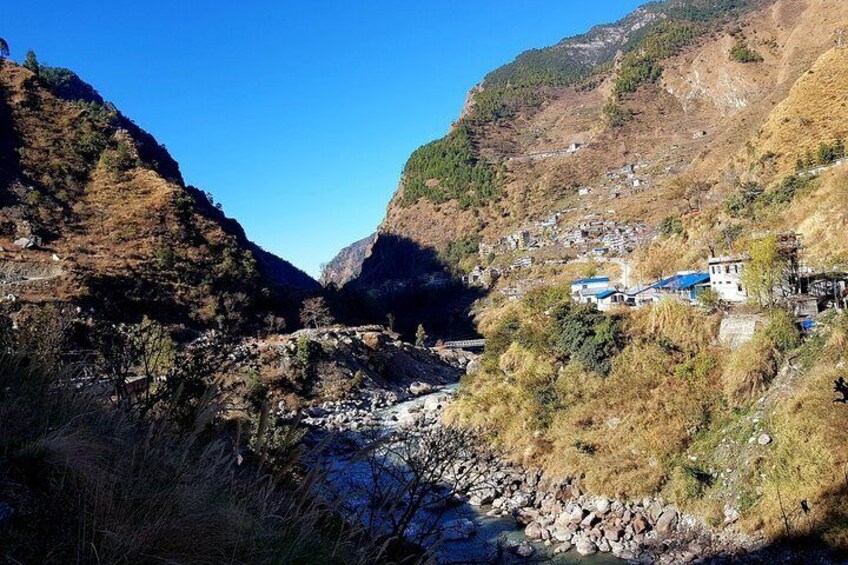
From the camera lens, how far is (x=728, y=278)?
1925cm

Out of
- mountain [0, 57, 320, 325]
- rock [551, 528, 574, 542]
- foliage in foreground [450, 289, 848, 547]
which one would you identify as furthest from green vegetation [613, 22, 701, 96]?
rock [551, 528, 574, 542]

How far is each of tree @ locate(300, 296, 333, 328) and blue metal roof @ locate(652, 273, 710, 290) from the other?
26128mm

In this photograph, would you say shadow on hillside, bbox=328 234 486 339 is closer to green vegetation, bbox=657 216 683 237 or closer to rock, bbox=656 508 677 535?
green vegetation, bbox=657 216 683 237

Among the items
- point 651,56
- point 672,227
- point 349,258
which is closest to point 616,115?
point 651,56

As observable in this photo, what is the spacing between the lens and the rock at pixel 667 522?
39.0 ft

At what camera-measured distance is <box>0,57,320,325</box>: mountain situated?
32094 millimetres

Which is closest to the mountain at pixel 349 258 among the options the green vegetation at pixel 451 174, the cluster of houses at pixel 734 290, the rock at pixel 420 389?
the green vegetation at pixel 451 174

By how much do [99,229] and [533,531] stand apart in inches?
1482

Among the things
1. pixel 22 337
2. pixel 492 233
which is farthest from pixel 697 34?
pixel 22 337

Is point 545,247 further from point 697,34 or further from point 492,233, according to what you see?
point 697,34

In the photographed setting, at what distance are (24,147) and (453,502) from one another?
46415 mm

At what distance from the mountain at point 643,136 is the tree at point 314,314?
22.2 m

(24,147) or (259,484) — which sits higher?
(24,147)

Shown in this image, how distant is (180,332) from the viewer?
33062 millimetres
